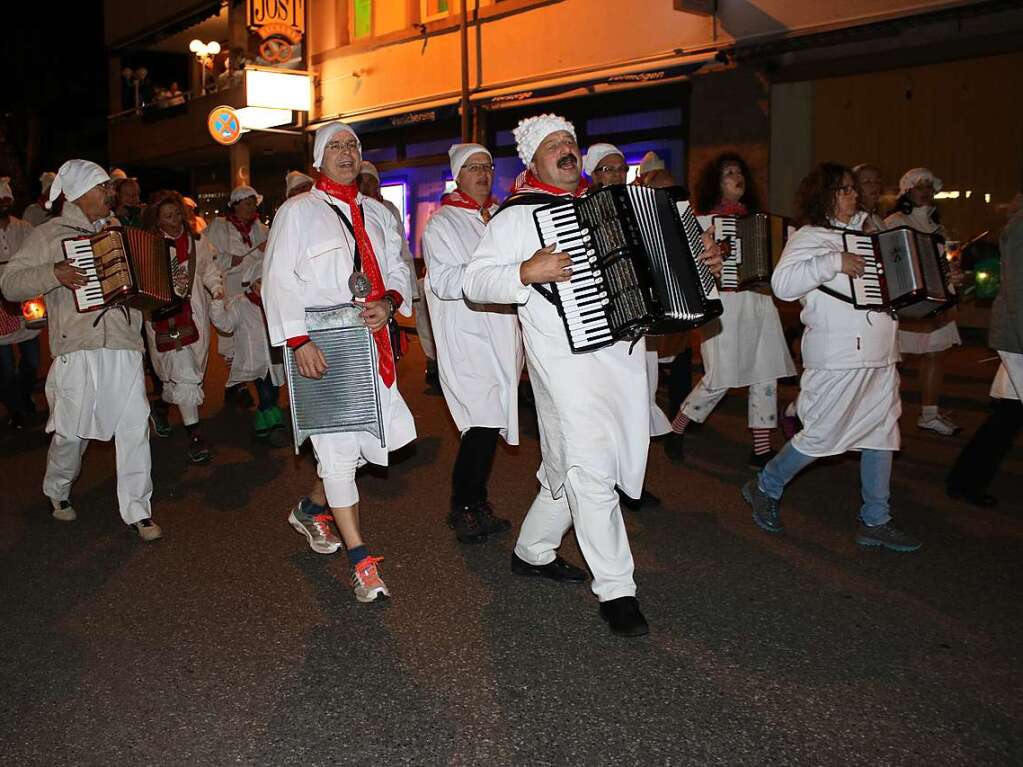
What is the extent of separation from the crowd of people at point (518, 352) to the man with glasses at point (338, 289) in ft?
0.03

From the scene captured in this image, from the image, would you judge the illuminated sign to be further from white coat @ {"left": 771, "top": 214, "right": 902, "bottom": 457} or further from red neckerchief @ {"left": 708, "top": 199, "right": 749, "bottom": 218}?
white coat @ {"left": 771, "top": 214, "right": 902, "bottom": 457}

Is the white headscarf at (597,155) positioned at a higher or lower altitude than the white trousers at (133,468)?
higher

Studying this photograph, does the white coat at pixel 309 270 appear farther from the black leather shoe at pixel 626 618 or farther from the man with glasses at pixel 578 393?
the black leather shoe at pixel 626 618

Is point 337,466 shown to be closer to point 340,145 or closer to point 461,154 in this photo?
point 340,145

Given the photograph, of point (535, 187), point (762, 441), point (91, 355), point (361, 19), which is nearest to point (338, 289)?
point (535, 187)

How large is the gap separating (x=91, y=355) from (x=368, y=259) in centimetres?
202

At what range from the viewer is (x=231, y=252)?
9.40m

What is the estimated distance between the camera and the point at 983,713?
12.0 feet

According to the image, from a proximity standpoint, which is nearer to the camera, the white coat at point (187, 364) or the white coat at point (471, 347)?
the white coat at point (471, 347)

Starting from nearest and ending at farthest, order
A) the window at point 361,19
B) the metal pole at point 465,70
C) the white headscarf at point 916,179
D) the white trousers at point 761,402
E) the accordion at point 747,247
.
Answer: the accordion at point 747,247 → the white trousers at point 761,402 → the white headscarf at point 916,179 → the metal pole at point 465,70 → the window at point 361,19

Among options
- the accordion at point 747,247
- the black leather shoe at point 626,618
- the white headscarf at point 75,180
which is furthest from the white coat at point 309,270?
the accordion at point 747,247

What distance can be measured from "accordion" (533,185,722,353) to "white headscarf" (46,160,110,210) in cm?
303

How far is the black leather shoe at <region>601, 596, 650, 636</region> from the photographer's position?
4.36m

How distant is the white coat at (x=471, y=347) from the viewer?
5816 millimetres
